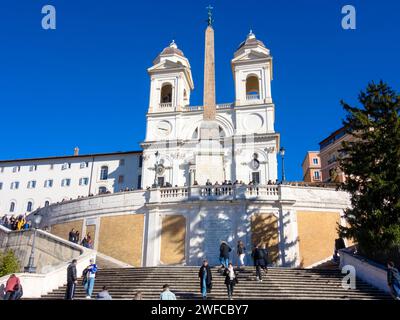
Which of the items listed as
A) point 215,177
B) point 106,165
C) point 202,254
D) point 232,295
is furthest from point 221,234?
point 106,165

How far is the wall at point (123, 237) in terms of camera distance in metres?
24.0

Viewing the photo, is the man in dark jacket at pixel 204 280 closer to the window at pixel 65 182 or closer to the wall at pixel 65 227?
the wall at pixel 65 227

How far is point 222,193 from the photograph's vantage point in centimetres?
2397

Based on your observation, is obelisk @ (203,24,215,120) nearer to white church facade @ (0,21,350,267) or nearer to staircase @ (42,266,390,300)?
white church facade @ (0,21,350,267)

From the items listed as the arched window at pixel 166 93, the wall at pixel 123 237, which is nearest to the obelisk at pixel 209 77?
the wall at pixel 123 237

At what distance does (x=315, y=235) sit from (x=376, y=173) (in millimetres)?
8213

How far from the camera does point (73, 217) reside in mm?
27578

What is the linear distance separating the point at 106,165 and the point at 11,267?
34.2 m

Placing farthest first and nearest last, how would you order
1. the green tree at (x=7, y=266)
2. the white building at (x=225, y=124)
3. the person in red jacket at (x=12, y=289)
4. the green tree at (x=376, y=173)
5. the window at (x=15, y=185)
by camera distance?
1. the window at (x=15, y=185)
2. the white building at (x=225, y=124)
3. the green tree at (x=7, y=266)
4. the green tree at (x=376, y=173)
5. the person in red jacket at (x=12, y=289)

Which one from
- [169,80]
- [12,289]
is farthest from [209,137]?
[169,80]

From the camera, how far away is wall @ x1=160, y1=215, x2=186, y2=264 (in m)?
23.0

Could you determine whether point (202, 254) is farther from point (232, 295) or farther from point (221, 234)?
point (232, 295)

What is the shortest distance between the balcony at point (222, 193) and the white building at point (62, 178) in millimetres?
25636

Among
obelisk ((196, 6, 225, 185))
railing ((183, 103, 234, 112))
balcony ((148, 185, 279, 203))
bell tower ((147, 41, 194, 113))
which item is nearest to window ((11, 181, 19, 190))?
bell tower ((147, 41, 194, 113))
